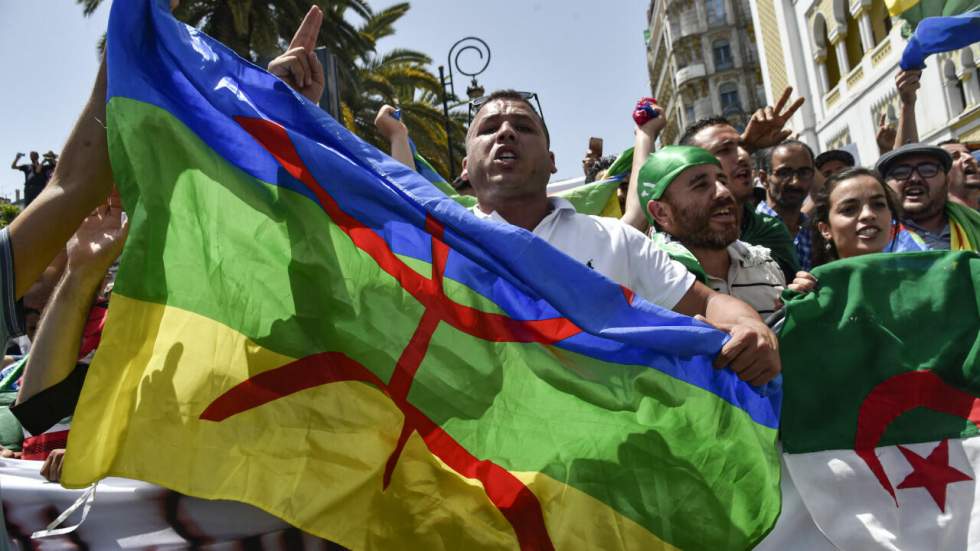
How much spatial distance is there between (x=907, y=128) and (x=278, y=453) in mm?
4613

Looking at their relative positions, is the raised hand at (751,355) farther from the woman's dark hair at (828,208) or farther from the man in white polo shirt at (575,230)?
the woman's dark hair at (828,208)

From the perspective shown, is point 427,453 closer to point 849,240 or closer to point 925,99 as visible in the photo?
point 849,240

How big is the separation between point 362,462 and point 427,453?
170mm

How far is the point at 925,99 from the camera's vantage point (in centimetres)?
2012

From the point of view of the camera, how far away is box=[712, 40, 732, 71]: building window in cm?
6131

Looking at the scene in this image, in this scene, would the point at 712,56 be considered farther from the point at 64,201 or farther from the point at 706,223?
the point at 64,201

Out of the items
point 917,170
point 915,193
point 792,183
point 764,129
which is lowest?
point 915,193

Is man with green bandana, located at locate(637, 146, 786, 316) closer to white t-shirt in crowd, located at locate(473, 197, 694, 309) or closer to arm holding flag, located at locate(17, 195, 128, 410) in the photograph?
white t-shirt in crowd, located at locate(473, 197, 694, 309)

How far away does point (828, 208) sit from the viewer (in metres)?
3.68

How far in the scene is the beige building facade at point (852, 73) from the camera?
19.1 metres

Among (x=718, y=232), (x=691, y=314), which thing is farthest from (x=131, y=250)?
(x=718, y=232)

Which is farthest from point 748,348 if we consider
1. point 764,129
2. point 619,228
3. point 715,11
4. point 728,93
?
point 715,11

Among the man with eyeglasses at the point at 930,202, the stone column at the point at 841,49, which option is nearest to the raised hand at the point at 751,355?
the man with eyeglasses at the point at 930,202

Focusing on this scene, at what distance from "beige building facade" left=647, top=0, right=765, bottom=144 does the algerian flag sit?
2356 inches
